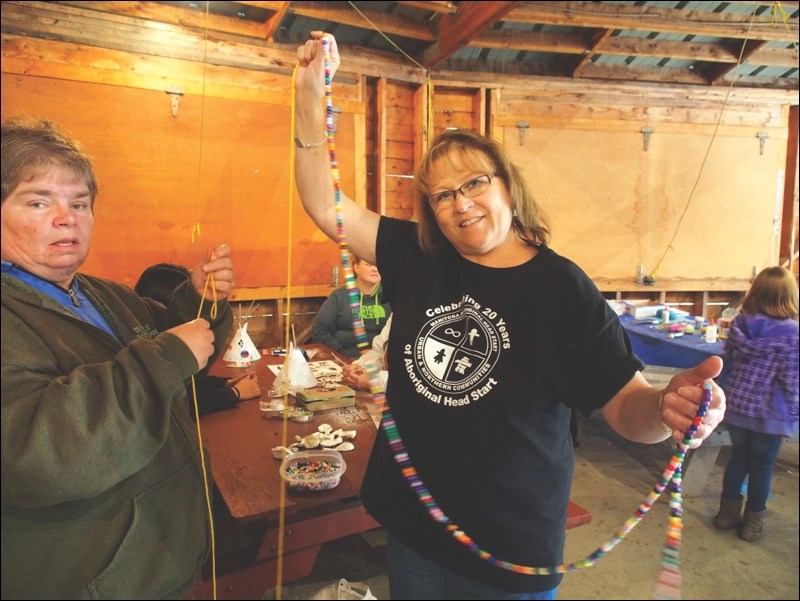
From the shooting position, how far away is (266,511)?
1289 millimetres

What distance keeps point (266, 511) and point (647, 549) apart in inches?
76.4

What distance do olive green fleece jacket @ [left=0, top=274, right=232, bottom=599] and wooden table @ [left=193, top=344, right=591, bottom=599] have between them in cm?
27

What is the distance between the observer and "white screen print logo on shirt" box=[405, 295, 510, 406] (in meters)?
0.99

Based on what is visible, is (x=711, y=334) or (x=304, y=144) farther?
(x=711, y=334)

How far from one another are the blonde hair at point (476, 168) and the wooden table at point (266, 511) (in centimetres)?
72

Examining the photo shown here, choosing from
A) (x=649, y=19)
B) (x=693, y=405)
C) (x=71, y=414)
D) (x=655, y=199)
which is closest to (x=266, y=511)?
(x=71, y=414)

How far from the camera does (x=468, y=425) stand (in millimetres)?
982

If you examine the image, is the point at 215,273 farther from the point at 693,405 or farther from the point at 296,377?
the point at 296,377

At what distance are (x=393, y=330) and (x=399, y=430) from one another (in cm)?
22

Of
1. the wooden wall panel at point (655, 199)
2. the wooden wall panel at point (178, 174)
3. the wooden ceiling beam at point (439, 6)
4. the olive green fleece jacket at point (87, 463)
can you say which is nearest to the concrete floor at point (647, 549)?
the olive green fleece jacket at point (87, 463)

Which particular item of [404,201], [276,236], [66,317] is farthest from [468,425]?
[404,201]

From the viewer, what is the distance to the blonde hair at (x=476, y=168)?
3.61ft

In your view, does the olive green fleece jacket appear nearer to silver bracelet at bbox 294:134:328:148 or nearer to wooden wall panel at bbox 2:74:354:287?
silver bracelet at bbox 294:134:328:148

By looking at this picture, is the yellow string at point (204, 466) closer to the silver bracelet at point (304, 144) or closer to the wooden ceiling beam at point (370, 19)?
the silver bracelet at point (304, 144)
